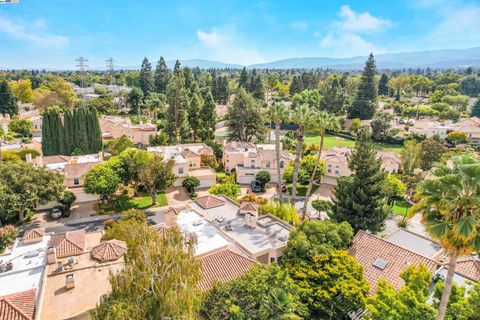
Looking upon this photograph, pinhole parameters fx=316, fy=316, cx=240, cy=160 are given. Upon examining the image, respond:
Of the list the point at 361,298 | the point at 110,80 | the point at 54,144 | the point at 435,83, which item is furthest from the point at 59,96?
the point at 435,83

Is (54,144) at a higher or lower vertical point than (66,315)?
higher

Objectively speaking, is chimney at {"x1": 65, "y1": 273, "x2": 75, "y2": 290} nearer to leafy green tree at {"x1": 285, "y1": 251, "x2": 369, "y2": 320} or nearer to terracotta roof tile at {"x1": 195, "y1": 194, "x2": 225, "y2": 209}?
leafy green tree at {"x1": 285, "y1": 251, "x2": 369, "y2": 320}

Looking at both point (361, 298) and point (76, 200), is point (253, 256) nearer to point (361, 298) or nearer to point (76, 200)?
point (361, 298)

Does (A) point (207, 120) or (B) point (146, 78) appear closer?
(A) point (207, 120)

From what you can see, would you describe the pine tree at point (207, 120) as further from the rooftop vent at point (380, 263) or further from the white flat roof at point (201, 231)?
the rooftop vent at point (380, 263)

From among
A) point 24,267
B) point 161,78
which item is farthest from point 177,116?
point 161,78

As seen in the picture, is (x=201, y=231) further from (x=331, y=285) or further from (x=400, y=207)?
(x=400, y=207)

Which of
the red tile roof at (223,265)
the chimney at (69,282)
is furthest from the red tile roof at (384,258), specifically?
the chimney at (69,282)
